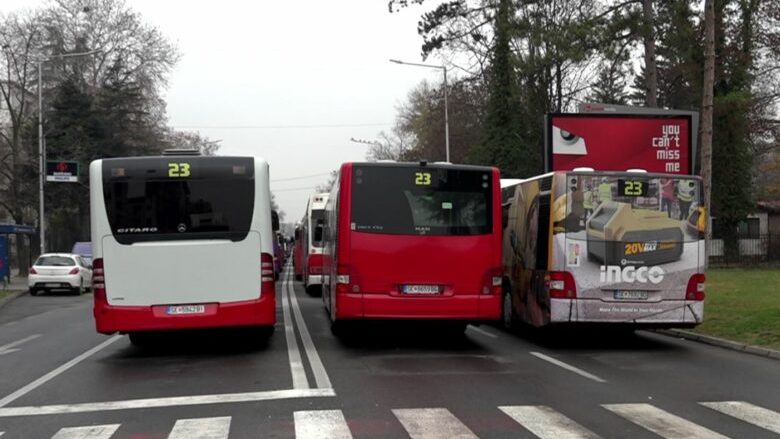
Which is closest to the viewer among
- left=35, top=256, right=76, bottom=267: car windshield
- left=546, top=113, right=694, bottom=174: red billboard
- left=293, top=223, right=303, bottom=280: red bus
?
left=546, top=113, right=694, bottom=174: red billboard

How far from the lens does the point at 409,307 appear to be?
11.8 meters

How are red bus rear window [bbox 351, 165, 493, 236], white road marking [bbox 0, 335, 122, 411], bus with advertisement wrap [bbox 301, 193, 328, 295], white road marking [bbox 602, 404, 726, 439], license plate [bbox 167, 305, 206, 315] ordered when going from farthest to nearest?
bus with advertisement wrap [bbox 301, 193, 328, 295], red bus rear window [bbox 351, 165, 493, 236], license plate [bbox 167, 305, 206, 315], white road marking [bbox 0, 335, 122, 411], white road marking [bbox 602, 404, 726, 439]

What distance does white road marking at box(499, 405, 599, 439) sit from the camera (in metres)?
6.61

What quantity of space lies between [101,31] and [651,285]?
153 ft

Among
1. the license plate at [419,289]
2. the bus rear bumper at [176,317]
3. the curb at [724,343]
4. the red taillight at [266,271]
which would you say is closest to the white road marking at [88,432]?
the bus rear bumper at [176,317]

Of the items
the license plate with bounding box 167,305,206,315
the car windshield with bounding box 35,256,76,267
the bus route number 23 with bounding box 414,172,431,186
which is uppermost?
the bus route number 23 with bounding box 414,172,431,186

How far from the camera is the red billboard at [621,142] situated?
855 inches

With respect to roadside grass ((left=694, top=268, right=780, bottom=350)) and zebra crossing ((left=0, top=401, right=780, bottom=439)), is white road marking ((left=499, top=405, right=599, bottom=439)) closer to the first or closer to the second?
zebra crossing ((left=0, top=401, right=780, bottom=439))

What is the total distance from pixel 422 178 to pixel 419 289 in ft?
5.59

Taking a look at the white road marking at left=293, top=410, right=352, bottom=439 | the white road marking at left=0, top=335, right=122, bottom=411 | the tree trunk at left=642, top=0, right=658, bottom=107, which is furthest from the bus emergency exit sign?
the white road marking at left=293, top=410, right=352, bottom=439

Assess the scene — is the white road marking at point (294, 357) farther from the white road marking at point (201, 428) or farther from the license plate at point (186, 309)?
the white road marking at point (201, 428)

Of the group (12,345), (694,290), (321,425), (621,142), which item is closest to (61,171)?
(12,345)

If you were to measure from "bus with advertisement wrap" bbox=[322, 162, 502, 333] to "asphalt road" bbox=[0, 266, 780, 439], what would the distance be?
2.44 feet

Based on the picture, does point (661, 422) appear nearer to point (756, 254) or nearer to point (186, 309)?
point (186, 309)
